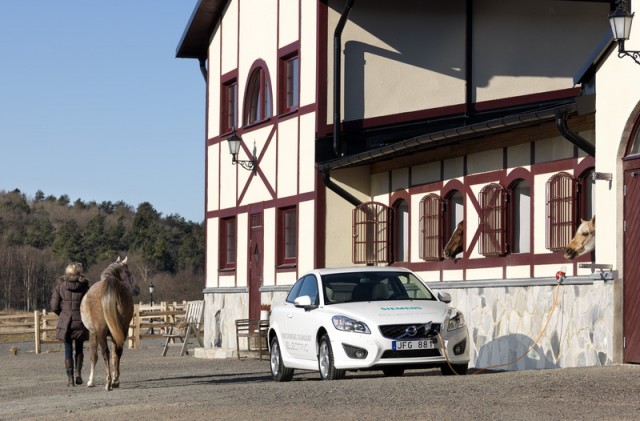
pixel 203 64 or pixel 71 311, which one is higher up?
pixel 203 64

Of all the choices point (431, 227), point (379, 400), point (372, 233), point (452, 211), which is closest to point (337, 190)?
point (372, 233)

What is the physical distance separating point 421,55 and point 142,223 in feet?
372

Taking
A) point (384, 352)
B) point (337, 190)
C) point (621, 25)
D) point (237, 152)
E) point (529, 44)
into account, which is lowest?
point (384, 352)

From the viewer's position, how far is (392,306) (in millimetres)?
18266

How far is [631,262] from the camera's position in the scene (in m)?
17.9

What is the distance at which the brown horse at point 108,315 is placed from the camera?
19.9 meters

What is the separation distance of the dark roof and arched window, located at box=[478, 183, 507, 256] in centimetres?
1270

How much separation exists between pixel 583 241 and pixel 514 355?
2667mm

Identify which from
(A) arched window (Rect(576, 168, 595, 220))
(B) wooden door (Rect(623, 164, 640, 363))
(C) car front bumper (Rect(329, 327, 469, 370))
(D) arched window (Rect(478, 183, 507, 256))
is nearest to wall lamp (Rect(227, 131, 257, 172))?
(D) arched window (Rect(478, 183, 507, 256))

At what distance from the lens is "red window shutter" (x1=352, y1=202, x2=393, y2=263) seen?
87.1 ft

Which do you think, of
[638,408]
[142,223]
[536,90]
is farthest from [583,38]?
[142,223]

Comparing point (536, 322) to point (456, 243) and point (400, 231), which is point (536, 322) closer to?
point (456, 243)

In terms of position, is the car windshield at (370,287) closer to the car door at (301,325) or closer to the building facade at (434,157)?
the car door at (301,325)

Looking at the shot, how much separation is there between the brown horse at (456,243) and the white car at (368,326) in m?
4.26
